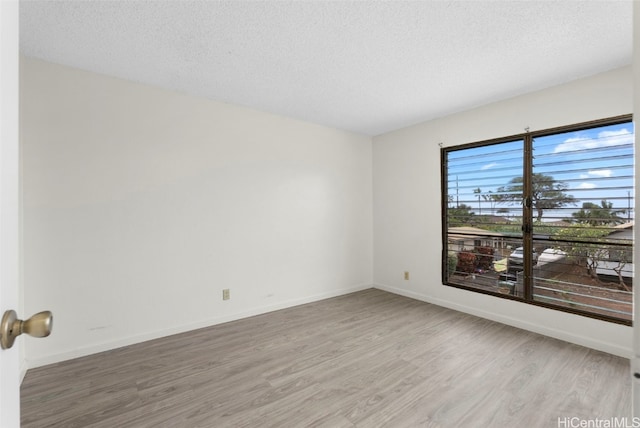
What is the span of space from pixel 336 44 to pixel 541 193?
2501mm

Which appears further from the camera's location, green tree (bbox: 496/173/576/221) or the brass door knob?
green tree (bbox: 496/173/576/221)

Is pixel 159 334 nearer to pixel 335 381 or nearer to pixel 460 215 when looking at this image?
pixel 335 381

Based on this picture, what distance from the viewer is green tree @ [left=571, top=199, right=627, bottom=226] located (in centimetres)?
242

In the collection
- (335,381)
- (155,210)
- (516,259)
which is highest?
(155,210)

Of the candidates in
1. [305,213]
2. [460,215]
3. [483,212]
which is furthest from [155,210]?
[483,212]

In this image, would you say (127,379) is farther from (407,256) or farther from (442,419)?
(407,256)

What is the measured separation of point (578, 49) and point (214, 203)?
11.4 ft

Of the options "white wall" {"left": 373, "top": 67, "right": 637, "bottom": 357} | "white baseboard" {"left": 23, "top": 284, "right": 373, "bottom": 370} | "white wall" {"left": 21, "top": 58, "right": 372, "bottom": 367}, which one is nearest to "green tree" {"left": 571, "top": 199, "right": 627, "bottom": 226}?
"white wall" {"left": 373, "top": 67, "right": 637, "bottom": 357}

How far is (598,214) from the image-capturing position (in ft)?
8.21

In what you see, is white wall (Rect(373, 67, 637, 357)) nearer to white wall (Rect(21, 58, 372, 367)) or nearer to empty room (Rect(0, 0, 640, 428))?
empty room (Rect(0, 0, 640, 428))

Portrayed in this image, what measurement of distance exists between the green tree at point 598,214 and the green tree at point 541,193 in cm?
11

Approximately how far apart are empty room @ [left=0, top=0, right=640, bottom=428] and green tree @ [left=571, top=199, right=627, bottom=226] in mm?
19

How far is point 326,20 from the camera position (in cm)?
182

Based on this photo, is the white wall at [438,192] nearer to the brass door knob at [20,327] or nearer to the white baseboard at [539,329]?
the white baseboard at [539,329]
